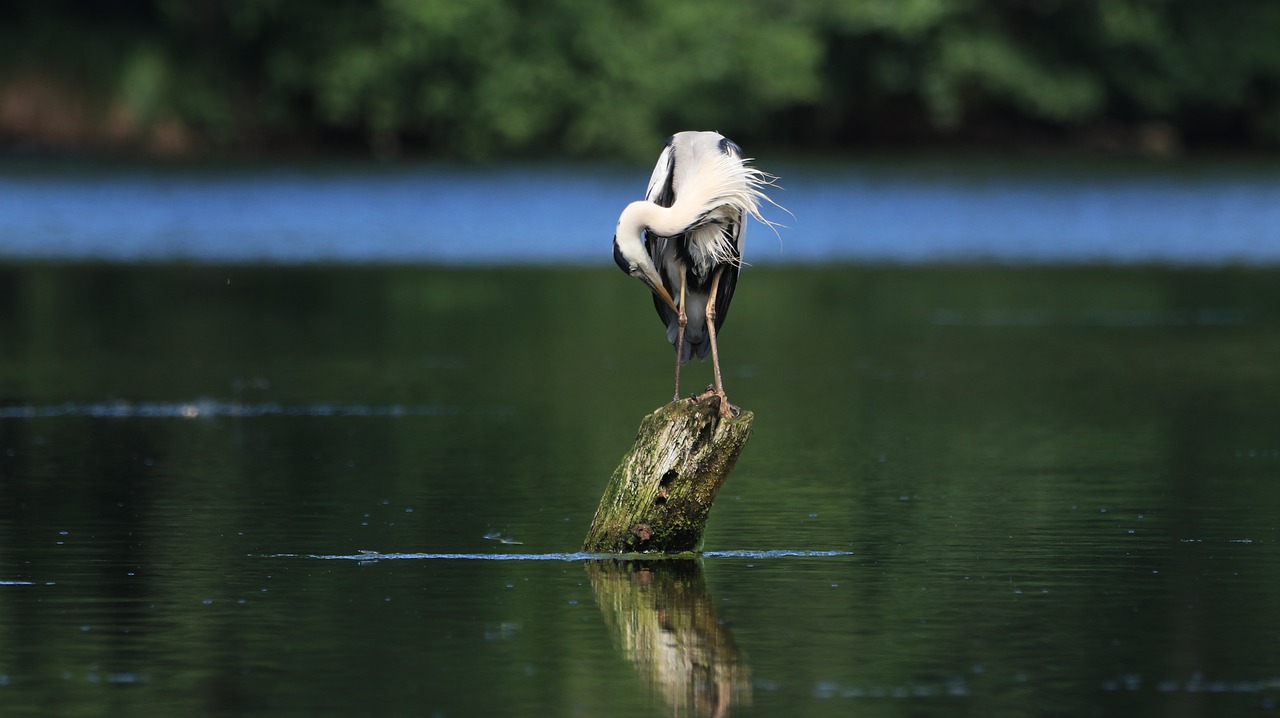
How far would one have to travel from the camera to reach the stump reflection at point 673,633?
719cm

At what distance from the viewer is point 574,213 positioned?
4244cm

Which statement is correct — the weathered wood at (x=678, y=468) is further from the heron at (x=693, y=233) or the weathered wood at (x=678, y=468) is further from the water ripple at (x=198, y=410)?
the water ripple at (x=198, y=410)

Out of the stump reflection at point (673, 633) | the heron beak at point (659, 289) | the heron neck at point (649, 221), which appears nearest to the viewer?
the stump reflection at point (673, 633)

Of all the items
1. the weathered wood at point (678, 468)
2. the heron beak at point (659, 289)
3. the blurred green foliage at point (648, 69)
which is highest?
the blurred green foliage at point (648, 69)

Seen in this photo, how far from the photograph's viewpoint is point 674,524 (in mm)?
9672

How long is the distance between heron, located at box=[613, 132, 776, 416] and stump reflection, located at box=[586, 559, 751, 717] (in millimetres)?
779

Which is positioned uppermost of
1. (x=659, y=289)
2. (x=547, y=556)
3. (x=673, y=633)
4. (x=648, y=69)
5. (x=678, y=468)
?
(x=648, y=69)

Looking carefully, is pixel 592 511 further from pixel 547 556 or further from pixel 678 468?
pixel 678 468

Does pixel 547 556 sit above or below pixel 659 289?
below

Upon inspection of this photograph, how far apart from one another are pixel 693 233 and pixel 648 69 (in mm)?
42097

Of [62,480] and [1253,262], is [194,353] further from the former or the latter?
[1253,262]

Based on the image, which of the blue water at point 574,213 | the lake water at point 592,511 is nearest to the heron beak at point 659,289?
the lake water at point 592,511

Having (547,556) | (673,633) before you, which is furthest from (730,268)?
(673,633)

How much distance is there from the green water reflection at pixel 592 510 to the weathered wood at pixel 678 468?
220 mm
